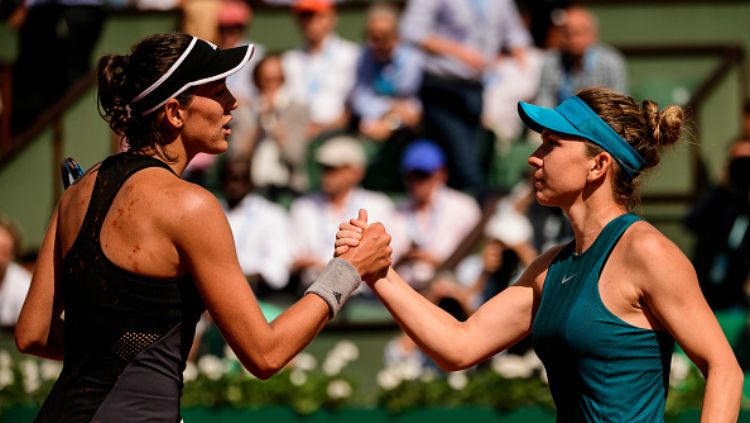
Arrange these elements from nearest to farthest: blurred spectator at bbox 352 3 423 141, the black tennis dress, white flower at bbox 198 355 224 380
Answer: the black tennis dress, white flower at bbox 198 355 224 380, blurred spectator at bbox 352 3 423 141

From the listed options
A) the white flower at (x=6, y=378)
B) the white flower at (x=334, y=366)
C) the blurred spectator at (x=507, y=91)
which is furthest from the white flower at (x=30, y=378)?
the blurred spectator at (x=507, y=91)

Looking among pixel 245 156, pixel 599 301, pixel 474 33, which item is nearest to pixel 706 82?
pixel 474 33

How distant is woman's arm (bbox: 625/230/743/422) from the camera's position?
3971 millimetres

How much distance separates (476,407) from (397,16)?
4.85 metres

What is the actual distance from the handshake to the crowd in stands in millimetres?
4026

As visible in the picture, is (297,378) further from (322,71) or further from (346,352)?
(322,71)

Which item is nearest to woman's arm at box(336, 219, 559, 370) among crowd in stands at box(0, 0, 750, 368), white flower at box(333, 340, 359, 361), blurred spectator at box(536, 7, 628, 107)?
white flower at box(333, 340, 359, 361)

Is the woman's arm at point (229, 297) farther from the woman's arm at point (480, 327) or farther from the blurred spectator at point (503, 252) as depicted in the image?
the blurred spectator at point (503, 252)

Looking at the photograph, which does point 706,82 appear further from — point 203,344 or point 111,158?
point 111,158

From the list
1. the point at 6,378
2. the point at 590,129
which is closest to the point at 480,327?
the point at 590,129

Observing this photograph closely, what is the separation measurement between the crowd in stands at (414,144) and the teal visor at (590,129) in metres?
4.34

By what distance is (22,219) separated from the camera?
10.9 m

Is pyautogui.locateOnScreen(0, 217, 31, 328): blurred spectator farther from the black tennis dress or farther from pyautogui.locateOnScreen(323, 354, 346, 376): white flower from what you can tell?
the black tennis dress

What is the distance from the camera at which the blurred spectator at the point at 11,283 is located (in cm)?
957
